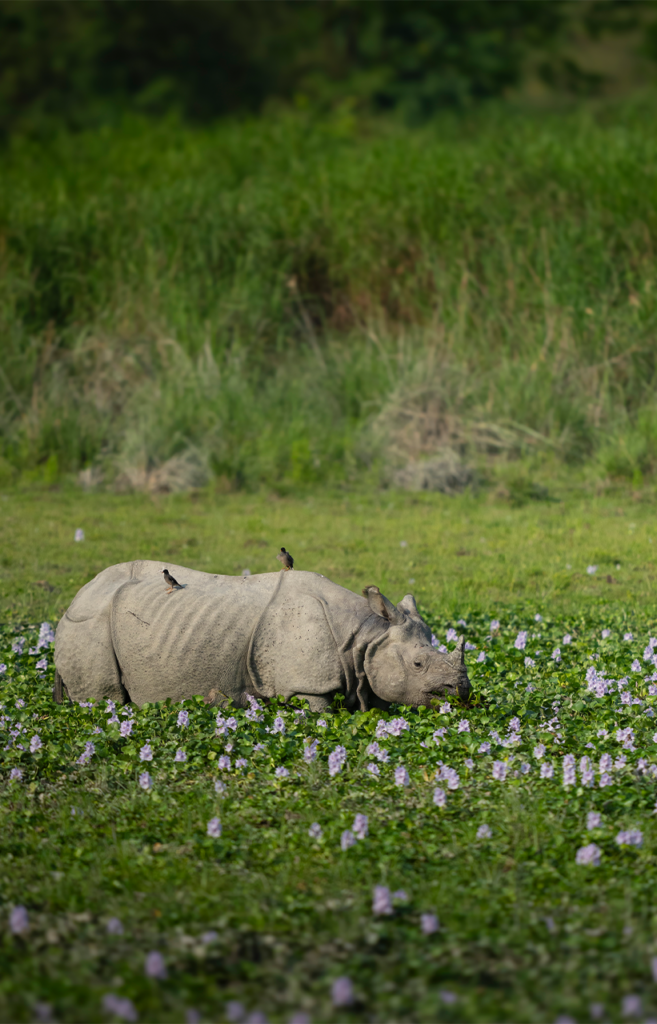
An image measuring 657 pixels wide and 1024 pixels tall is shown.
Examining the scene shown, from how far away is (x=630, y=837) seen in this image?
3426 mm

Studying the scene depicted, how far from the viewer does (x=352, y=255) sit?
46.8 ft

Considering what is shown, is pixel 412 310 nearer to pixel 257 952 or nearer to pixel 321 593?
pixel 321 593

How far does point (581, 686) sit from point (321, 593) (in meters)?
1.40

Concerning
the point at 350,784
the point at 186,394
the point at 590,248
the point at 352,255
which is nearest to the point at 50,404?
Result: the point at 186,394

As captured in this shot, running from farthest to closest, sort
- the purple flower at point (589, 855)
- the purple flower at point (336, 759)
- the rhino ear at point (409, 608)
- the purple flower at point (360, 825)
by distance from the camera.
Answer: the rhino ear at point (409, 608) → the purple flower at point (336, 759) → the purple flower at point (360, 825) → the purple flower at point (589, 855)

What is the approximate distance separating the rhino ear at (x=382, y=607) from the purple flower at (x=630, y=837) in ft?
5.28

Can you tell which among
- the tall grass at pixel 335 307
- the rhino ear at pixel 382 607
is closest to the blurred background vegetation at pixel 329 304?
the tall grass at pixel 335 307

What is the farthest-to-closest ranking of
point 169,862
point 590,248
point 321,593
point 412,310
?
1. point 412,310
2. point 590,248
3. point 321,593
4. point 169,862

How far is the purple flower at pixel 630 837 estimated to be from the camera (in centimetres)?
342

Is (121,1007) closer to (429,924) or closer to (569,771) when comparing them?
(429,924)

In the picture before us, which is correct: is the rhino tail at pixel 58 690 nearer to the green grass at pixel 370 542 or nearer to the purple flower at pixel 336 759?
the purple flower at pixel 336 759

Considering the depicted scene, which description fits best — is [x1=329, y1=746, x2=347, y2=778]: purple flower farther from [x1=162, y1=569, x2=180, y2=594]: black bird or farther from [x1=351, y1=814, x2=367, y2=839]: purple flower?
[x1=162, y1=569, x2=180, y2=594]: black bird

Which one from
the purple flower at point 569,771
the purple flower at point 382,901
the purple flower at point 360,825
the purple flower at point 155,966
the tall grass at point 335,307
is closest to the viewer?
the purple flower at point 155,966

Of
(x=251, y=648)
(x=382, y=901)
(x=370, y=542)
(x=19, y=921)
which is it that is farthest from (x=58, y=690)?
(x=370, y=542)
